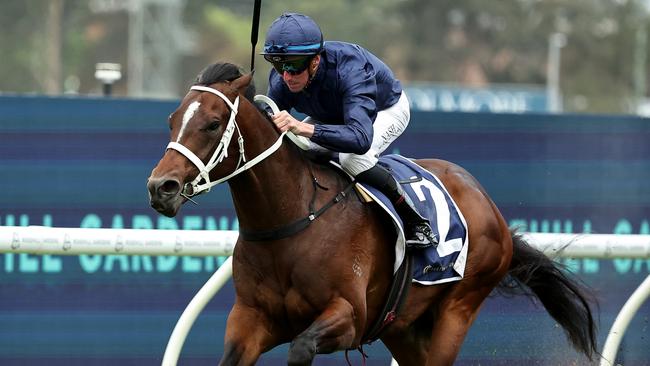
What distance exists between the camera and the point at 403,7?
48.7 metres

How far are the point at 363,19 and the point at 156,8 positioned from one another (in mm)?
12478

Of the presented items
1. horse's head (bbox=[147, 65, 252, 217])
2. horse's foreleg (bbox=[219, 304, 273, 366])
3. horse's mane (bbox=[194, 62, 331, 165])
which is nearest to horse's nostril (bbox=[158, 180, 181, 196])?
horse's head (bbox=[147, 65, 252, 217])

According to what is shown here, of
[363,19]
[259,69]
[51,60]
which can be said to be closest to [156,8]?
[51,60]

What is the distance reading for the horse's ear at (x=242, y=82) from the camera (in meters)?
4.35

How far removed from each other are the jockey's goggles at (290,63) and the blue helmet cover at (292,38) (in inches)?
1.1

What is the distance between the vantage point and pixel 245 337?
4.44 metres

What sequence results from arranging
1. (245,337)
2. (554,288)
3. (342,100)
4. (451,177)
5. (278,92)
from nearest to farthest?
(245,337) < (342,100) < (278,92) < (451,177) < (554,288)

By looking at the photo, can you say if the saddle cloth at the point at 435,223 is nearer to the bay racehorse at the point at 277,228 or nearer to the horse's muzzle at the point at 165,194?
the bay racehorse at the point at 277,228

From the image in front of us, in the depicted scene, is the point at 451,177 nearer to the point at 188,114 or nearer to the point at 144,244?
the point at 144,244

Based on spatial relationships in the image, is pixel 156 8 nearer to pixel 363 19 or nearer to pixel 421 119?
pixel 363 19

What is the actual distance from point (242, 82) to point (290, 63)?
0.94 feet

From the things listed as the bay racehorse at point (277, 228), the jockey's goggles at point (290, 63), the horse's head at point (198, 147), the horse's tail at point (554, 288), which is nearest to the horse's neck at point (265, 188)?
the bay racehorse at point (277, 228)

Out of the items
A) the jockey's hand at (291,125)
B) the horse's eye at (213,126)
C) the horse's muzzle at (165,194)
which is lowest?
the horse's muzzle at (165,194)

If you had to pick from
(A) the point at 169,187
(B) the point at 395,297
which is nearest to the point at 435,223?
(B) the point at 395,297
